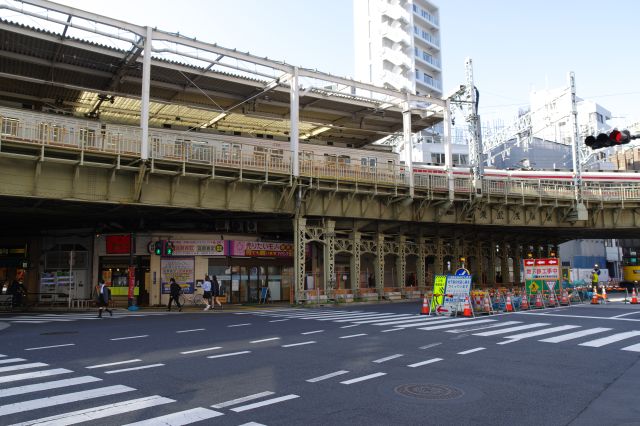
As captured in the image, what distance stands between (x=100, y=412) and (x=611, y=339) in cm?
1346

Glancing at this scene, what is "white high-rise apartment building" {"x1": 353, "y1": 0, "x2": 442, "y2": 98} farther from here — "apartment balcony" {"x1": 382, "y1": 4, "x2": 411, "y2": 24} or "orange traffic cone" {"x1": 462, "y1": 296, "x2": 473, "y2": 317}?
"orange traffic cone" {"x1": 462, "y1": 296, "x2": 473, "y2": 317}

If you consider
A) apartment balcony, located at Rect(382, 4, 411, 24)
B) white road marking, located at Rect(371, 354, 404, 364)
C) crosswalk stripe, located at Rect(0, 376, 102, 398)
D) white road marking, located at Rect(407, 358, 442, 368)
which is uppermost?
apartment balcony, located at Rect(382, 4, 411, 24)

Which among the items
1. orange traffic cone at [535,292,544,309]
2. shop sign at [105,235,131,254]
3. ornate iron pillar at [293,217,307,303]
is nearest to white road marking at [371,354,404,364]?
orange traffic cone at [535,292,544,309]

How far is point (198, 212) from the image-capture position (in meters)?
27.7

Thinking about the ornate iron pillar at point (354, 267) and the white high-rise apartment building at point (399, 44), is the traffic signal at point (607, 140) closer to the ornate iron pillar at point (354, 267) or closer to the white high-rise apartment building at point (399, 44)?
the ornate iron pillar at point (354, 267)

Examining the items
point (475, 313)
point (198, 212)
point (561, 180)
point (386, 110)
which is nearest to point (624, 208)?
point (561, 180)

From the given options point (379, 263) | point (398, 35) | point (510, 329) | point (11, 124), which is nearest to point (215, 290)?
point (379, 263)

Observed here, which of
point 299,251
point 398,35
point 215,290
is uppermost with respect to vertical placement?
point 398,35

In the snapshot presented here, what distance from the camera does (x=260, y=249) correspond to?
31594 millimetres

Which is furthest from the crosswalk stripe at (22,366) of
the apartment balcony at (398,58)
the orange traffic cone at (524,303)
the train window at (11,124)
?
the apartment balcony at (398,58)

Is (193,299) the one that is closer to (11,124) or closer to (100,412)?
(11,124)

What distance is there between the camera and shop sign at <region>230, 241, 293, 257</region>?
30.8m

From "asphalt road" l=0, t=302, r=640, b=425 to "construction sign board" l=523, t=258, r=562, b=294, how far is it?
1056cm

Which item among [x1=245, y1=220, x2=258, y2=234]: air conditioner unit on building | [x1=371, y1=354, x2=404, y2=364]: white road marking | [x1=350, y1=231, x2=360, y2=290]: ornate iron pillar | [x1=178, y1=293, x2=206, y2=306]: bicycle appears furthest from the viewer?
[x1=245, y1=220, x2=258, y2=234]: air conditioner unit on building
